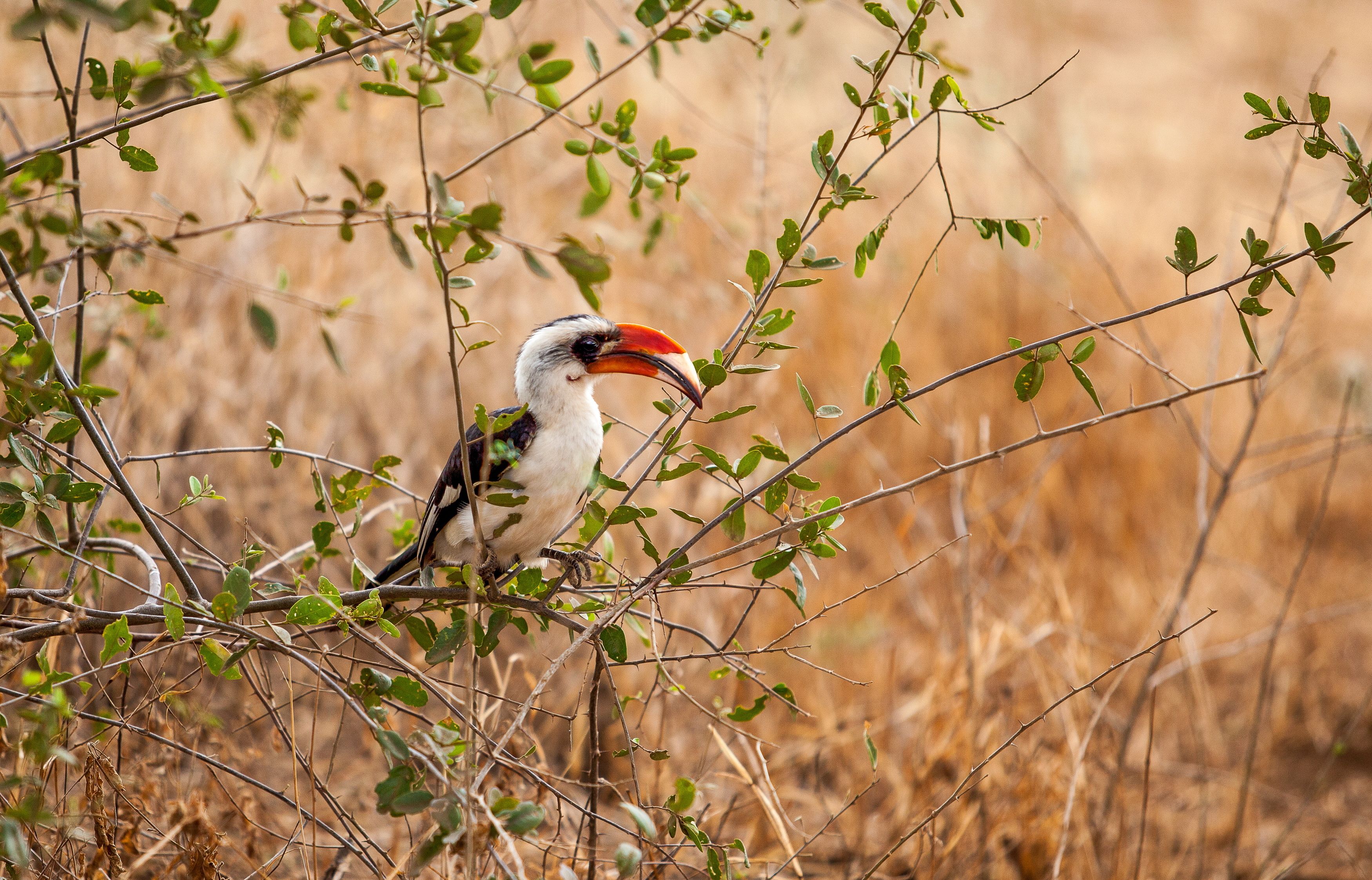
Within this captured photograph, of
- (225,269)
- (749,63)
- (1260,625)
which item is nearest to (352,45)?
(225,269)

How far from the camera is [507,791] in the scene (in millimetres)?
2260

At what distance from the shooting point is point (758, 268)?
1829 mm

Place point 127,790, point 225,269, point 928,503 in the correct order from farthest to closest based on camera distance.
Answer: point 928,503
point 225,269
point 127,790

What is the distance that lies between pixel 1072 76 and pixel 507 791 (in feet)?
36.4

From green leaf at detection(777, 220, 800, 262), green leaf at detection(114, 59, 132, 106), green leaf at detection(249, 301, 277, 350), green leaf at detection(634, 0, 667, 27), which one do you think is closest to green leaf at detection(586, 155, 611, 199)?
green leaf at detection(634, 0, 667, 27)

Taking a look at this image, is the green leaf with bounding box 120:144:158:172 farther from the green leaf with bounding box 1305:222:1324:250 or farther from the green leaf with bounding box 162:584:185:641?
the green leaf with bounding box 1305:222:1324:250

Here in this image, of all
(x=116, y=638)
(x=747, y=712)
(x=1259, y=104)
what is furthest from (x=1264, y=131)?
(x=116, y=638)

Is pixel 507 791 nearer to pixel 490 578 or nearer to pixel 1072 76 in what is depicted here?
pixel 490 578

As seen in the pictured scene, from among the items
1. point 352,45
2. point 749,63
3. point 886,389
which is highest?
point 749,63

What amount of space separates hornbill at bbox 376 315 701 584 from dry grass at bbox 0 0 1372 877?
0.37 metres

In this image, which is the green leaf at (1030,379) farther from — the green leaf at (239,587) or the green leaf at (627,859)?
the green leaf at (239,587)

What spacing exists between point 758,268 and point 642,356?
2.23ft

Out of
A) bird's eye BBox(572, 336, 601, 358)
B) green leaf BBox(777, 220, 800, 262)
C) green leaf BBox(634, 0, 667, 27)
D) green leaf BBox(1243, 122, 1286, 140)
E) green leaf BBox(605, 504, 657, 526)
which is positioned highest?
green leaf BBox(634, 0, 667, 27)

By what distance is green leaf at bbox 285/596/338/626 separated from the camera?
1732 mm
